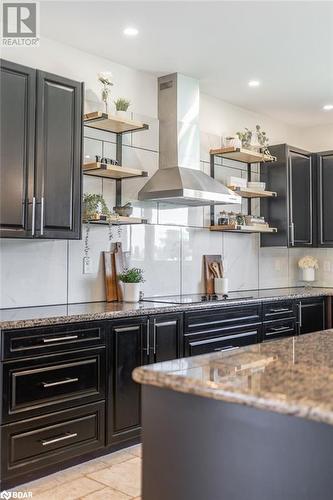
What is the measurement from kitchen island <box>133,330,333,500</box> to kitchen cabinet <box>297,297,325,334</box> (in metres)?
3.41

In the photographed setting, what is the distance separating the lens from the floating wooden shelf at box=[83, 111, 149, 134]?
360 centimetres

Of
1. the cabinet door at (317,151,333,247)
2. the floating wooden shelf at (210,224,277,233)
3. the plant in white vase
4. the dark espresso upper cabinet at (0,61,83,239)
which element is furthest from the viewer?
the plant in white vase

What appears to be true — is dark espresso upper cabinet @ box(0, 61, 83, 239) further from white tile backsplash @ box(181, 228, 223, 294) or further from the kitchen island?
the kitchen island

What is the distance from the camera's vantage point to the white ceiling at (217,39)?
3.24 m

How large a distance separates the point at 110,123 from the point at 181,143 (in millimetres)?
A: 789

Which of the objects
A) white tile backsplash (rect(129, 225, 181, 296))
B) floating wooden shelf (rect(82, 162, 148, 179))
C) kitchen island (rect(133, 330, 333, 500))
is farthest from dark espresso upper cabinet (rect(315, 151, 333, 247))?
kitchen island (rect(133, 330, 333, 500))

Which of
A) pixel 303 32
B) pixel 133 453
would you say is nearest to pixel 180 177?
pixel 303 32

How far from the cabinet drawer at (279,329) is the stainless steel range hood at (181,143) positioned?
1.15 m

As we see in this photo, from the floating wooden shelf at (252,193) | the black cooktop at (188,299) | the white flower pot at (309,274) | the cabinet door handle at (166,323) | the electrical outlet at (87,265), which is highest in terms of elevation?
the floating wooden shelf at (252,193)

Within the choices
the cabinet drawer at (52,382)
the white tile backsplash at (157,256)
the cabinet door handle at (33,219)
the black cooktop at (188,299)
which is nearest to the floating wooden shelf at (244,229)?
the white tile backsplash at (157,256)

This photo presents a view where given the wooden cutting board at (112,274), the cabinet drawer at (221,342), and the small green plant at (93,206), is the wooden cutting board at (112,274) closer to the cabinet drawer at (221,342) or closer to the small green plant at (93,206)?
the small green plant at (93,206)

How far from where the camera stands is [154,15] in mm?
3314

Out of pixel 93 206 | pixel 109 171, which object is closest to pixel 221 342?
pixel 93 206

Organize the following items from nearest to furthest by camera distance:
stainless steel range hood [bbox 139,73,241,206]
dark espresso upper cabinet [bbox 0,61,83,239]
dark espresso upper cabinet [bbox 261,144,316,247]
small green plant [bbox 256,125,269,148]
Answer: dark espresso upper cabinet [bbox 0,61,83,239], stainless steel range hood [bbox 139,73,241,206], small green plant [bbox 256,125,269,148], dark espresso upper cabinet [bbox 261,144,316,247]
